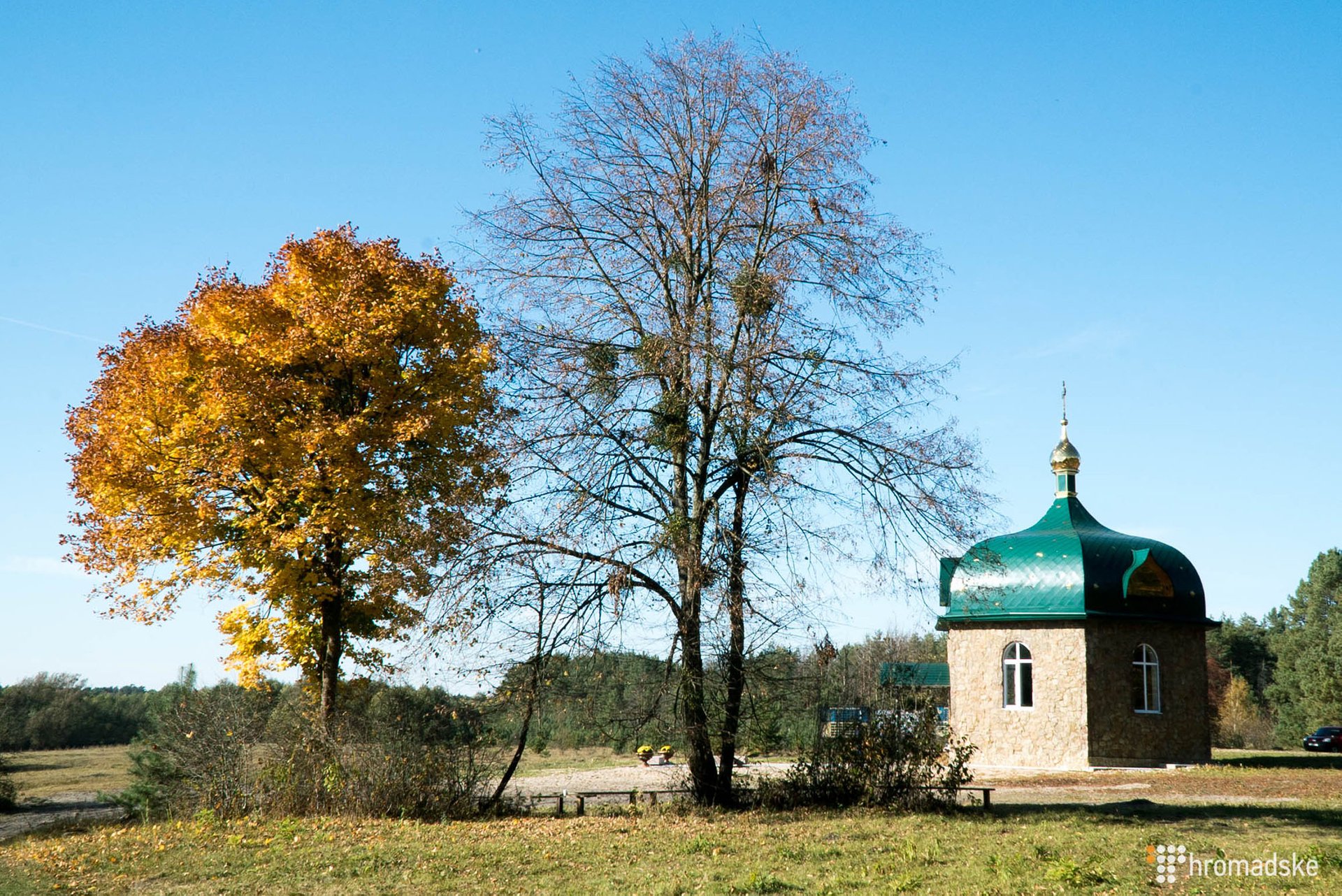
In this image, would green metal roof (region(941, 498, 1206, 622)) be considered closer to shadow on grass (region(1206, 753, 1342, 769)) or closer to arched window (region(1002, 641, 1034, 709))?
arched window (region(1002, 641, 1034, 709))

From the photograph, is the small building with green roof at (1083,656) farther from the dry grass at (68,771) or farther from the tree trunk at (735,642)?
the dry grass at (68,771)

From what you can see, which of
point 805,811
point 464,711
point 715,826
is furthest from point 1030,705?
point 464,711

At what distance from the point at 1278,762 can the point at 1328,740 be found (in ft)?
37.9

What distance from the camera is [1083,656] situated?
24906mm

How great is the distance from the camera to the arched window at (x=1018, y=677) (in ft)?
84.7

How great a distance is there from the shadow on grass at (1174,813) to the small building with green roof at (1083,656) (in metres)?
9.41

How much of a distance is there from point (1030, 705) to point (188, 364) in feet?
68.5

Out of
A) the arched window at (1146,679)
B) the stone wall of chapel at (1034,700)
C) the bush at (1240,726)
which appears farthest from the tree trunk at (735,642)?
the bush at (1240,726)

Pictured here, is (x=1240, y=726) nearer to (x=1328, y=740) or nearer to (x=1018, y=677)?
(x=1328, y=740)

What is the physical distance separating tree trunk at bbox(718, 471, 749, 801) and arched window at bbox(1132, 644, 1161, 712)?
15.9 metres

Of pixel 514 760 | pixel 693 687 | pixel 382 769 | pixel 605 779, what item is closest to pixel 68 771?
pixel 605 779

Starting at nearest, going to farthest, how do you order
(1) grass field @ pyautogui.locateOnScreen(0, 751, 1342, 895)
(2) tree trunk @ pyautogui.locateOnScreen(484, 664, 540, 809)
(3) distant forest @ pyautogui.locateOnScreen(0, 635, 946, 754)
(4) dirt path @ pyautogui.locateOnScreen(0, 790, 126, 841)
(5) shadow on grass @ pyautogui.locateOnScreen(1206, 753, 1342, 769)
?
(1) grass field @ pyautogui.locateOnScreen(0, 751, 1342, 895), (3) distant forest @ pyautogui.locateOnScreen(0, 635, 946, 754), (2) tree trunk @ pyautogui.locateOnScreen(484, 664, 540, 809), (4) dirt path @ pyautogui.locateOnScreen(0, 790, 126, 841), (5) shadow on grass @ pyautogui.locateOnScreen(1206, 753, 1342, 769)

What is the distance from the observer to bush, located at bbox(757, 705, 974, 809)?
46.1 feet

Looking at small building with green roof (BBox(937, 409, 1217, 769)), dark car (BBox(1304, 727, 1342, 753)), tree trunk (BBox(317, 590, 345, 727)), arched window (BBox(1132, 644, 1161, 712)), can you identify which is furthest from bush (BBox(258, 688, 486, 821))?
dark car (BBox(1304, 727, 1342, 753))
